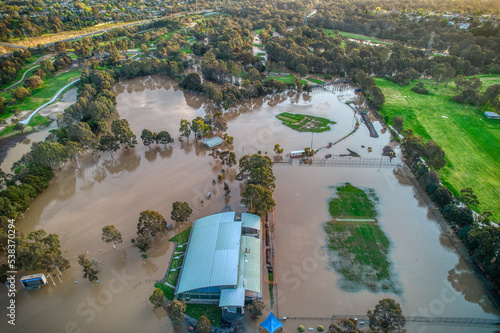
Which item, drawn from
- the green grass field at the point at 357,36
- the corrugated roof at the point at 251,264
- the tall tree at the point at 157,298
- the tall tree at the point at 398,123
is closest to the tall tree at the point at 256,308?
the corrugated roof at the point at 251,264

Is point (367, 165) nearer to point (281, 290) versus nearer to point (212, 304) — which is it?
point (281, 290)

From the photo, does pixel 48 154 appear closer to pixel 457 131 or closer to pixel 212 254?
pixel 212 254

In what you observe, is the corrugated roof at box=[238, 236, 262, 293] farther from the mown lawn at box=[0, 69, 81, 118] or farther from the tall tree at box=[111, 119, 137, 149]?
the mown lawn at box=[0, 69, 81, 118]

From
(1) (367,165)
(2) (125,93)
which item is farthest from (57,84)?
(1) (367,165)

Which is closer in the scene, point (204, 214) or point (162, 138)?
point (204, 214)

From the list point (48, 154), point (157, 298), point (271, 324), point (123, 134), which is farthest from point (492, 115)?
point (48, 154)

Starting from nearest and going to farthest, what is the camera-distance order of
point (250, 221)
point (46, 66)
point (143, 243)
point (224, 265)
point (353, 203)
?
point (224, 265) < point (143, 243) < point (250, 221) < point (353, 203) < point (46, 66)

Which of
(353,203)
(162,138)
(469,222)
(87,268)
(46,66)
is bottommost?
(353,203)
